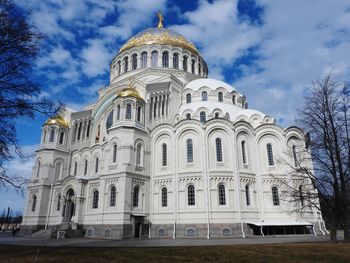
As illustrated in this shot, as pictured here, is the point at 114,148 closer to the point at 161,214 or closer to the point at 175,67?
the point at 161,214

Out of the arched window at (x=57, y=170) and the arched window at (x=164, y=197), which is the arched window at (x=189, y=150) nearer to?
the arched window at (x=164, y=197)

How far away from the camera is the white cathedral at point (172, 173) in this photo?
27406 mm

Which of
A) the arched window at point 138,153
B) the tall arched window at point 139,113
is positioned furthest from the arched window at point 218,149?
the tall arched window at point 139,113

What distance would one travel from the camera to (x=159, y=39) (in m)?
45.4

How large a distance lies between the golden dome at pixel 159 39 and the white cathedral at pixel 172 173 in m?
10.6

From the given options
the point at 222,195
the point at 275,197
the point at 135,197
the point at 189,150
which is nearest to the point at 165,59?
the point at 189,150

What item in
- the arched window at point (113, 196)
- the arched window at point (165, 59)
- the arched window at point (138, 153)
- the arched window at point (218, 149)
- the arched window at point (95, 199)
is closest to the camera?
the arched window at point (113, 196)

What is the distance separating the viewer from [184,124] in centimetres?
3028

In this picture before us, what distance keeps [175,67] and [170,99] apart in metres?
10.7

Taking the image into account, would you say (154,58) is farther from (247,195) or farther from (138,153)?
(247,195)

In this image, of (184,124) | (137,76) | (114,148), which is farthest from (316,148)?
(137,76)

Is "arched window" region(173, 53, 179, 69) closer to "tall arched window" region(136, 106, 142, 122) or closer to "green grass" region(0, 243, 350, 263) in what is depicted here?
"tall arched window" region(136, 106, 142, 122)

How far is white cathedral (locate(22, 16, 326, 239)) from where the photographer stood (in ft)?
89.9

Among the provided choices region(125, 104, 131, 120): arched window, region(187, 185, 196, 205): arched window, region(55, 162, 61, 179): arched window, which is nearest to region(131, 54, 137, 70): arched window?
region(125, 104, 131, 120): arched window
